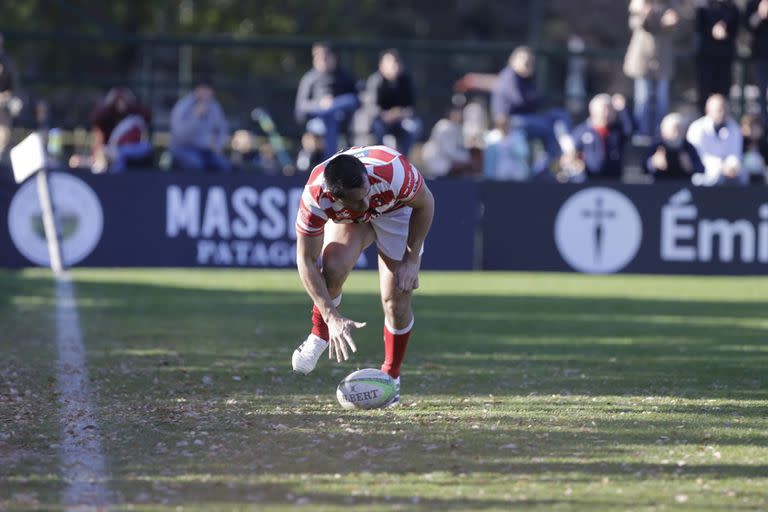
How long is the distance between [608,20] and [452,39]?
9.73 metres

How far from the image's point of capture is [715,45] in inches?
792

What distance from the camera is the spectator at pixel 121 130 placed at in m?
20.0

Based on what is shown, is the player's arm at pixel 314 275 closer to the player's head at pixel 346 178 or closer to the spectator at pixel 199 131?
the player's head at pixel 346 178

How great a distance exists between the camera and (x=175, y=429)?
8172 mm

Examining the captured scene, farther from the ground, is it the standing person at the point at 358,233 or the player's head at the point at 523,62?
the player's head at the point at 523,62

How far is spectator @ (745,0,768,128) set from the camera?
2014 centimetres

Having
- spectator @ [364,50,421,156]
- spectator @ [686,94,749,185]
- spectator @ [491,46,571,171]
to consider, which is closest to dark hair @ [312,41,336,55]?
spectator @ [364,50,421,156]

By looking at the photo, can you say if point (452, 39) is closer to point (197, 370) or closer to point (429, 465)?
point (197, 370)

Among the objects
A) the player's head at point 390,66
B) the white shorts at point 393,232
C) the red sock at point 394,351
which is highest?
the player's head at point 390,66

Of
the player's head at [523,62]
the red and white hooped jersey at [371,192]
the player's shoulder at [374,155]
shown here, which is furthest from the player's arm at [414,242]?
the player's head at [523,62]

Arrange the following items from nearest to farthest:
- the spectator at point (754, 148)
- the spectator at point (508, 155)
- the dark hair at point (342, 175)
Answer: the dark hair at point (342, 175) → the spectator at point (754, 148) → the spectator at point (508, 155)

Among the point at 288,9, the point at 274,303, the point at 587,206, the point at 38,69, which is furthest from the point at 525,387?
the point at 288,9

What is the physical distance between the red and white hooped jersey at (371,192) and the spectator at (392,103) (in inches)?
446

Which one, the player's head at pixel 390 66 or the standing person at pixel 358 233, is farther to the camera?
the player's head at pixel 390 66
